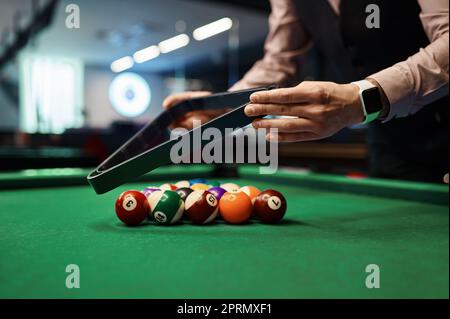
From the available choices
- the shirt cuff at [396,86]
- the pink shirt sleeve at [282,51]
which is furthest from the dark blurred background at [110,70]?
the shirt cuff at [396,86]

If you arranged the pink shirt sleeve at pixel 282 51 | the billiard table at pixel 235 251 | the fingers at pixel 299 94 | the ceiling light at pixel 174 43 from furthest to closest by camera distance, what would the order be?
the ceiling light at pixel 174 43 < the pink shirt sleeve at pixel 282 51 < the fingers at pixel 299 94 < the billiard table at pixel 235 251

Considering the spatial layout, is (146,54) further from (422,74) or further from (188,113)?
(422,74)

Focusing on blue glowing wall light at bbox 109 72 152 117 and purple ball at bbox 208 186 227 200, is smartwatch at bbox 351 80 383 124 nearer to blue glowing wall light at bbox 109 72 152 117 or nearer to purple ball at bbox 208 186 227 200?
purple ball at bbox 208 186 227 200

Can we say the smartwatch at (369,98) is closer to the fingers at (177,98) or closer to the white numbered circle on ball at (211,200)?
the white numbered circle on ball at (211,200)

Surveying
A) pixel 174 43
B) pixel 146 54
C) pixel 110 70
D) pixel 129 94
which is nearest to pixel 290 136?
pixel 174 43

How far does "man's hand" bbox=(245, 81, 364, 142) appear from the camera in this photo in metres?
1.29

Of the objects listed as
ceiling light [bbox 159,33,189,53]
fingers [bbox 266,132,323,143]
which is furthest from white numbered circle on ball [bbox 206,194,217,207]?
ceiling light [bbox 159,33,189,53]

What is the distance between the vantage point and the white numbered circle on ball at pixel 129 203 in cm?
134

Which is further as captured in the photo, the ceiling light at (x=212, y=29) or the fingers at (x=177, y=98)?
the ceiling light at (x=212, y=29)

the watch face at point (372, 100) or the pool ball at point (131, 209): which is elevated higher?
the watch face at point (372, 100)

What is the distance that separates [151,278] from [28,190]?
1.55 m

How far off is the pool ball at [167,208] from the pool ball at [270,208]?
25 cm

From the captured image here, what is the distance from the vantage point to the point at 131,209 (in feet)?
4.40

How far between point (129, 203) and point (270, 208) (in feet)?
1.45
